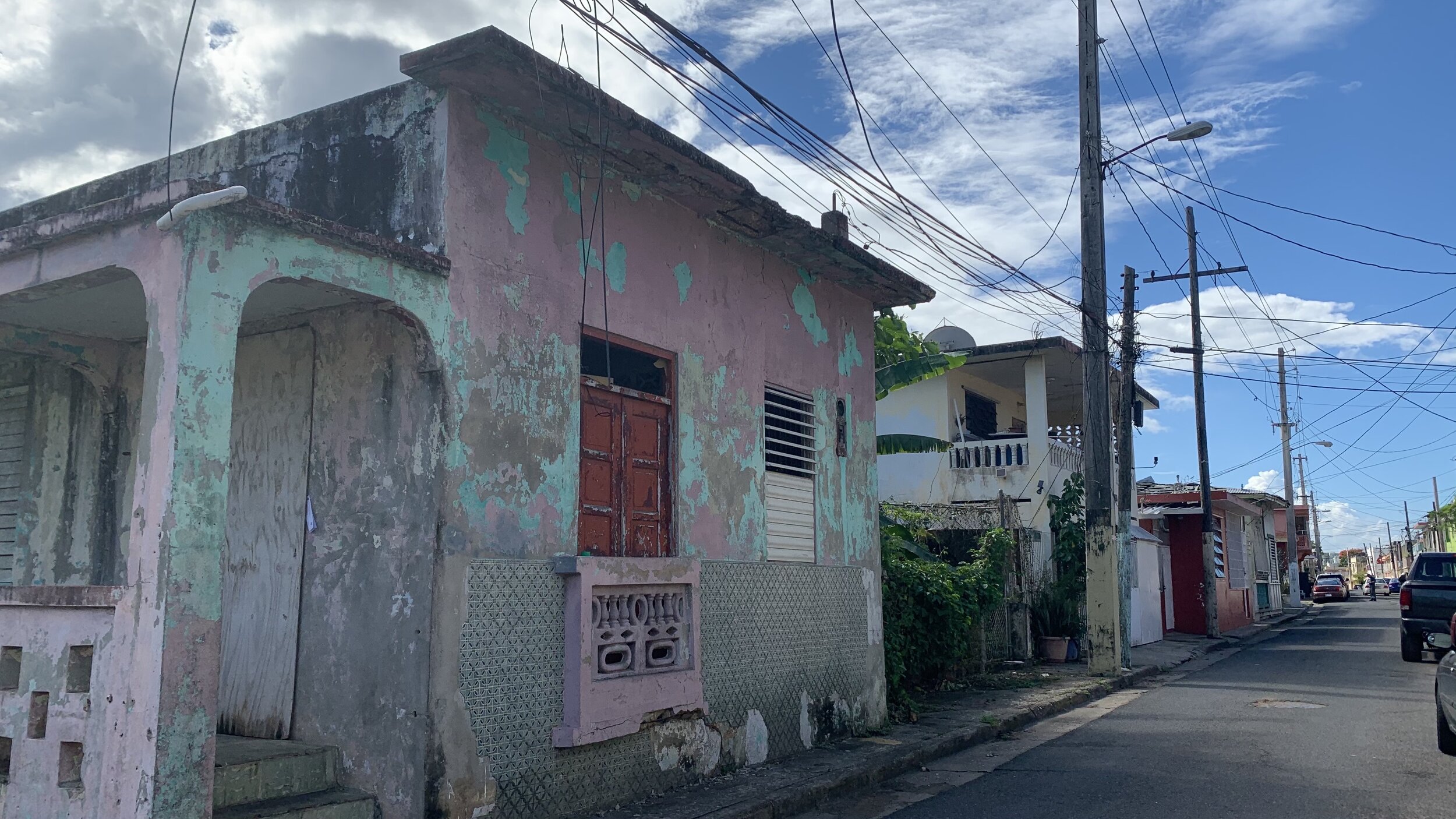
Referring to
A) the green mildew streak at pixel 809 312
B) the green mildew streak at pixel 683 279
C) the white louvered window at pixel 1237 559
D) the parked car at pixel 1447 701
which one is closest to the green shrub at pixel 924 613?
the green mildew streak at pixel 809 312

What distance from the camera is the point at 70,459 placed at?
7953 mm

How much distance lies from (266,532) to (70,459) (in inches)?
89.7

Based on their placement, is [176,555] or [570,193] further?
[570,193]

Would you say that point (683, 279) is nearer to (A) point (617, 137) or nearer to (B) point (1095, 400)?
(A) point (617, 137)

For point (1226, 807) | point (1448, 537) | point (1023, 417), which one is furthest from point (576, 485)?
point (1448, 537)

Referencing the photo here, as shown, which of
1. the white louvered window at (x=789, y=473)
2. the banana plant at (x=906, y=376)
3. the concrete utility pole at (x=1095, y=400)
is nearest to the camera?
the white louvered window at (x=789, y=473)

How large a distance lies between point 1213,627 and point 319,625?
22023mm

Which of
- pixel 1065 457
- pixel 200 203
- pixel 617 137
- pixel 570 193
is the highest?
pixel 617 137

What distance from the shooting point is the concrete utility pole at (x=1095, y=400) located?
48.2ft

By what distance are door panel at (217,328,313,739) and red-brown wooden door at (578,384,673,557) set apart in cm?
179

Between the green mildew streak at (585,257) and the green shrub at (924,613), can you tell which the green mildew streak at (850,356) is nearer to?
the green shrub at (924,613)

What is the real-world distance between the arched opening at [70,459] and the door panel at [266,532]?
120 centimetres

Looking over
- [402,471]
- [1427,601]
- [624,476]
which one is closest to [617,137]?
[624,476]

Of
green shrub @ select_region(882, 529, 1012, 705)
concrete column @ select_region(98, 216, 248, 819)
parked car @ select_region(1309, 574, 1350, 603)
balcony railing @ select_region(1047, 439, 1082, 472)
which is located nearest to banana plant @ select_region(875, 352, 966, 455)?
green shrub @ select_region(882, 529, 1012, 705)
